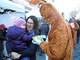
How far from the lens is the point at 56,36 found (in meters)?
1.55

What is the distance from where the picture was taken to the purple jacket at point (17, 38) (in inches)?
68.6

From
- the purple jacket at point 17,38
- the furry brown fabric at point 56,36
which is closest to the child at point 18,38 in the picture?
the purple jacket at point 17,38

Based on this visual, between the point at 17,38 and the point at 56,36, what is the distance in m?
0.47

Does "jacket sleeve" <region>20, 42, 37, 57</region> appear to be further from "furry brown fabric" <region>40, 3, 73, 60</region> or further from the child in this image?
"furry brown fabric" <region>40, 3, 73, 60</region>

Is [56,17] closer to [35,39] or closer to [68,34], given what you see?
[68,34]

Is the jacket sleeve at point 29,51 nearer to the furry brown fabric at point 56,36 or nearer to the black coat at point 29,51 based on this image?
the black coat at point 29,51

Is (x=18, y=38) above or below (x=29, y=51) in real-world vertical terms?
above

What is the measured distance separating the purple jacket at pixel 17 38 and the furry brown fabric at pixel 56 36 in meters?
0.27

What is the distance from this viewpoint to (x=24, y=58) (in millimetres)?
1844

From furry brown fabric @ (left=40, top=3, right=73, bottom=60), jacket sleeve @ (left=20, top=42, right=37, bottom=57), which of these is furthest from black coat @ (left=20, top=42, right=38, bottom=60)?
furry brown fabric @ (left=40, top=3, right=73, bottom=60)

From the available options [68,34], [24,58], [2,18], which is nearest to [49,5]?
[68,34]

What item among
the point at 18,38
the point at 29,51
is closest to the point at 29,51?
the point at 29,51

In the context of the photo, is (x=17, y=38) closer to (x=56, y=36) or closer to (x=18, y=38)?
(x=18, y=38)

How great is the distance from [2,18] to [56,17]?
3327 millimetres
